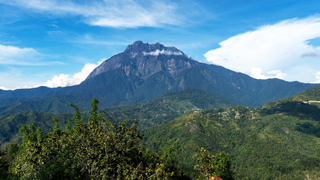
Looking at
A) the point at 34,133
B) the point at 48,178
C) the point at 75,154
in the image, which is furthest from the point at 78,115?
the point at 48,178

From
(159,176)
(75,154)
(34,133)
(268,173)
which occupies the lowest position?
(268,173)

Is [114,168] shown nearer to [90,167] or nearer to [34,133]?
[90,167]

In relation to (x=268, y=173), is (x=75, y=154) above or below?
above

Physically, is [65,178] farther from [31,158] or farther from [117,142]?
[117,142]

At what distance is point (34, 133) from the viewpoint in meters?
73.0

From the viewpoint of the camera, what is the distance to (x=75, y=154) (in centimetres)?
2016

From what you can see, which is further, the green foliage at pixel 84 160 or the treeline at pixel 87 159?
the treeline at pixel 87 159

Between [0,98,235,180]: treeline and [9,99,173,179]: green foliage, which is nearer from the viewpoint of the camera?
[9,99,173,179]: green foliage

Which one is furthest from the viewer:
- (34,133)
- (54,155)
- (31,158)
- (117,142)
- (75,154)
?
(34,133)

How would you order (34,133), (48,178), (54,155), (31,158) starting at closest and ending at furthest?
(48,178)
(31,158)
(54,155)
(34,133)

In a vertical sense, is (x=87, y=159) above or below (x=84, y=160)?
above

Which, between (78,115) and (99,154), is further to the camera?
(78,115)

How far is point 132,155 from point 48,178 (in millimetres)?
9973

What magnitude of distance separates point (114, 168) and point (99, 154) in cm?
229
